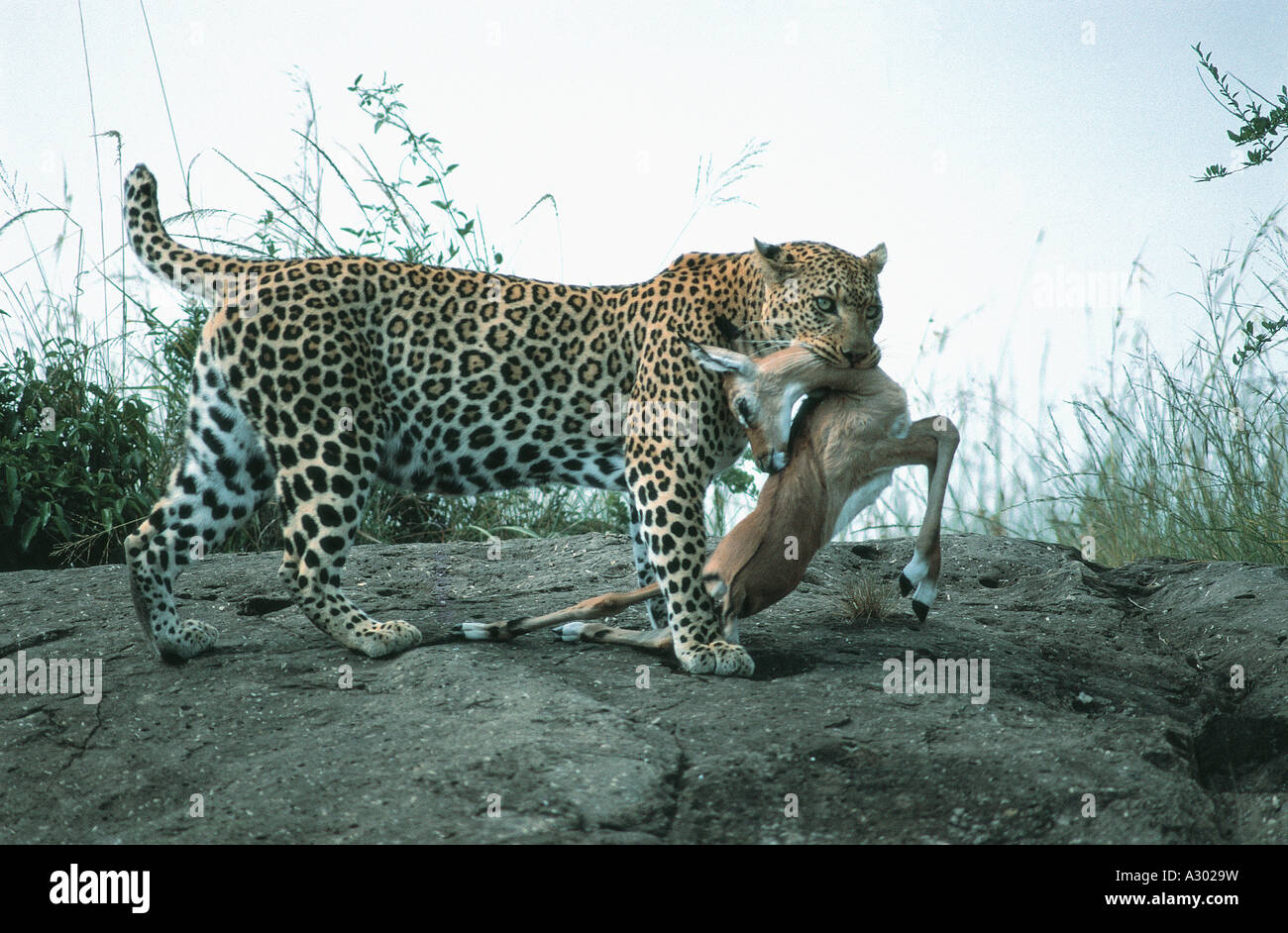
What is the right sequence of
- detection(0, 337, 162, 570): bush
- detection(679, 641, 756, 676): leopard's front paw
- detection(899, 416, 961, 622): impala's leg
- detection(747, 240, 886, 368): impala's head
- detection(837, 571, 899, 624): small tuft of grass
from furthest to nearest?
detection(0, 337, 162, 570): bush, detection(837, 571, 899, 624): small tuft of grass, detection(899, 416, 961, 622): impala's leg, detection(747, 240, 886, 368): impala's head, detection(679, 641, 756, 676): leopard's front paw

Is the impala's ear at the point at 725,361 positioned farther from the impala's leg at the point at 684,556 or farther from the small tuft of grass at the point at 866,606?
the small tuft of grass at the point at 866,606

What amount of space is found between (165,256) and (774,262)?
108 inches

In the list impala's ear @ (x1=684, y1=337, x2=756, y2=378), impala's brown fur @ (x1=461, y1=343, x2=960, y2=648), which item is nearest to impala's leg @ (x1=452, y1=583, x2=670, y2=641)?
impala's brown fur @ (x1=461, y1=343, x2=960, y2=648)

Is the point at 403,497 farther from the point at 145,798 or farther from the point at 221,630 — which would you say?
the point at 145,798

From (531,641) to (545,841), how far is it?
194 cm

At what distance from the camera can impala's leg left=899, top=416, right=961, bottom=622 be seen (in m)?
5.46

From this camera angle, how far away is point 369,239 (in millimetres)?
8992

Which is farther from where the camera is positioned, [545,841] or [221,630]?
[221,630]

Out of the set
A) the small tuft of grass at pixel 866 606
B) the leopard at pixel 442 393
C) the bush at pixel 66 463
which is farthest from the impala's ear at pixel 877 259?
the bush at pixel 66 463

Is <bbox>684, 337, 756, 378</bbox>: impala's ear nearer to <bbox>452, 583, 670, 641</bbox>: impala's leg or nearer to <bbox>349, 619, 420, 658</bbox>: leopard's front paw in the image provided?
<bbox>452, 583, 670, 641</bbox>: impala's leg

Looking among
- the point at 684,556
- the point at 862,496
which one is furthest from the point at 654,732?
the point at 862,496

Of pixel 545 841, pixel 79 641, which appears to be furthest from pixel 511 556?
pixel 545 841

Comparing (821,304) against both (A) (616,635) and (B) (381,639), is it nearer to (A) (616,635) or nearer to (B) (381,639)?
(A) (616,635)

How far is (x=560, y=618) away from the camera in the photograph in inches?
220
